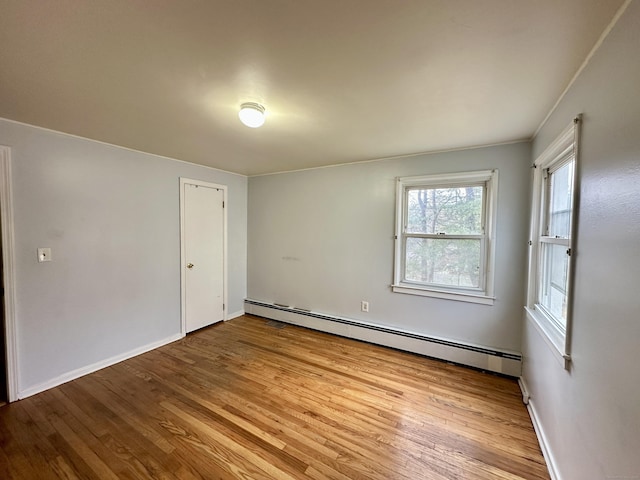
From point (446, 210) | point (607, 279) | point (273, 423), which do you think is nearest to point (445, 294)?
point (446, 210)

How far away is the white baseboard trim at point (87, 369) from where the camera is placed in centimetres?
220

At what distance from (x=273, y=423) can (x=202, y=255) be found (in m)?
2.44

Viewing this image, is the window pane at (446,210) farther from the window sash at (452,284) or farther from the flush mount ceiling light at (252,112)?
the flush mount ceiling light at (252,112)

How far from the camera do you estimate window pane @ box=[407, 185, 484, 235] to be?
A: 270 cm

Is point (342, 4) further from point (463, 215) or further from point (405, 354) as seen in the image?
point (405, 354)

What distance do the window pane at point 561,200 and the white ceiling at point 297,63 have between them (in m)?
0.47

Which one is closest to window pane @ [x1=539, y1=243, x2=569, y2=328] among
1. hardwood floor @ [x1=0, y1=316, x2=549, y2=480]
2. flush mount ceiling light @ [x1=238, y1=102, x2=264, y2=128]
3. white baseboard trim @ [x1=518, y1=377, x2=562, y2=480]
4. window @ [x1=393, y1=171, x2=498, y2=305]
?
window @ [x1=393, y1=171, x2=498, y2=305]

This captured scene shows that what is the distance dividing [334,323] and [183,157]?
2.86 m

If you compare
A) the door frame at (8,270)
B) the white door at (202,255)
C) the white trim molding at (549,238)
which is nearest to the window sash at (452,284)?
the white trim molding at (549,238)

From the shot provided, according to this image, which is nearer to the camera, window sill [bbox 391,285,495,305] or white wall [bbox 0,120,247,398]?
white wall [bbox 0,120,247,398]

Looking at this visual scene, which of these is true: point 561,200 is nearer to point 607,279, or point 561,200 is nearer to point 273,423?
point 607,279

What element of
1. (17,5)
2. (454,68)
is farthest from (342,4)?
(17,5)

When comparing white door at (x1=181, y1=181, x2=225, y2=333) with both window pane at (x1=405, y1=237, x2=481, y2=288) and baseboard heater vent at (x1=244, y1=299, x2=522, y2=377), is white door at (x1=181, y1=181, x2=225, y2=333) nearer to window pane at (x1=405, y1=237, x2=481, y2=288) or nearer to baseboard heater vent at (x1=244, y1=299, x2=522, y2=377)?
baseboard heater vent at (x1=244, y1=299, x2=522, y2=377)

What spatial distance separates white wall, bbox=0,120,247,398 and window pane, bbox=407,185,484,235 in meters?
2.90
